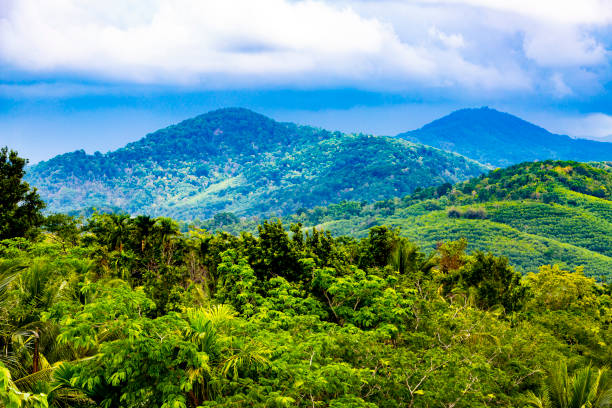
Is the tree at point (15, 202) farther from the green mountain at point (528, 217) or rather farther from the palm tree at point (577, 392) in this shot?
the green mountain at point (528, 217)

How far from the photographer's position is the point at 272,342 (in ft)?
23.3

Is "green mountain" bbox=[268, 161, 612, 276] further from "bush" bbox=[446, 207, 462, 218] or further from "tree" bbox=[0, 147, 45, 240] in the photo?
"tree" bbox=[0, 147, 45, 240]

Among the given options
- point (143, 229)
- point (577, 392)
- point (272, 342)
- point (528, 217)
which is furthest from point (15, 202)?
point (528, 217)

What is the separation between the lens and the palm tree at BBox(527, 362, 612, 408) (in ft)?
25.0

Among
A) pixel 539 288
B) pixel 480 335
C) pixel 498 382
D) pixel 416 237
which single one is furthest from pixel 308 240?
pixel 416 237

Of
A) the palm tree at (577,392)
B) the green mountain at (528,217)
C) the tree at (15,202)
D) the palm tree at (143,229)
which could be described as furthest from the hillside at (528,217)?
the tree at (15,202)

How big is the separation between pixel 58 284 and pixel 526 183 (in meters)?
117

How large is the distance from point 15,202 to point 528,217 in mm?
95966

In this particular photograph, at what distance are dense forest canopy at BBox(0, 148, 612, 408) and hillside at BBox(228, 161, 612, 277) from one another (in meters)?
68.1

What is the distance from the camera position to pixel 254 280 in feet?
37.8

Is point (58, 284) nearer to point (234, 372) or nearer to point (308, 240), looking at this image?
point (234, 372)

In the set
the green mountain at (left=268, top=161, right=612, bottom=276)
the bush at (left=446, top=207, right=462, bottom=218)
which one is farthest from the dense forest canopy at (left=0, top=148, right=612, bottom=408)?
the bush at (left=446, top=207, right=462, bottom=218)

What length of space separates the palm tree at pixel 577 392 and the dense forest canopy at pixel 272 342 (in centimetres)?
3

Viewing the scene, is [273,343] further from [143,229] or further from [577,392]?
[143,229]
